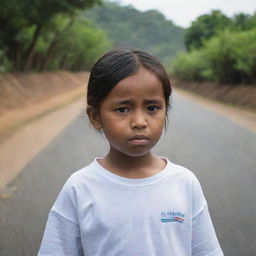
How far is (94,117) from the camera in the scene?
6.24ft

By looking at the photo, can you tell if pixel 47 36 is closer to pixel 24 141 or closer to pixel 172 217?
pixel 24 141

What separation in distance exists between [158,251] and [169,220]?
128 millimetres

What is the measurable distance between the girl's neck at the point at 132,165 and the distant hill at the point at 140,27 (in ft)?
335

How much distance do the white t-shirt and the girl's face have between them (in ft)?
0.49

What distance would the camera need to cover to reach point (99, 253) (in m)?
1.70

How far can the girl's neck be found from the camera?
177 cm

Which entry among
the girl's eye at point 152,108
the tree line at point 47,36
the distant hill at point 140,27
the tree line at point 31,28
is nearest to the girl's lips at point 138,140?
the girl's eye at point 152,108

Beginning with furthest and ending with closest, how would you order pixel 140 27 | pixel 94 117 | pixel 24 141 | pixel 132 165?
pixel 140 27, pixel 24 141, pixel 94 117, pixel 132 165

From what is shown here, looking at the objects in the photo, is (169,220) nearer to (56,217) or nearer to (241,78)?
(56,217)

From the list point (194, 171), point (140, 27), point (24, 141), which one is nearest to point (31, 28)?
point (24, 141)

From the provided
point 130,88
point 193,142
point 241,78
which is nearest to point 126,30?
point 241,78

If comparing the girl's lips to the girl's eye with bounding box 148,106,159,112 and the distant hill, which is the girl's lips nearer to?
the girl's eye with bounding box 148,106,159,112

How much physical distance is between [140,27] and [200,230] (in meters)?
109

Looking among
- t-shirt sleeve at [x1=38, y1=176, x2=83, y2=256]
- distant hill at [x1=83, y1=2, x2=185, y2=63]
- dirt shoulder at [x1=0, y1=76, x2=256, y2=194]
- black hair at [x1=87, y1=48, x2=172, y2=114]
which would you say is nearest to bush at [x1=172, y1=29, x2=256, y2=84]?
dirt shoulder at [x1=0, y1=76, x2=256, y2=194]
